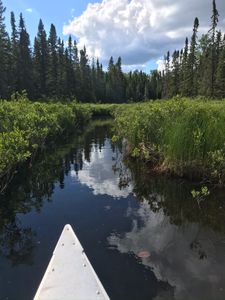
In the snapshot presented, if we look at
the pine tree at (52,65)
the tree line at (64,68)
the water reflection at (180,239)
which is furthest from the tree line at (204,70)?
the water reflection at (180,239)

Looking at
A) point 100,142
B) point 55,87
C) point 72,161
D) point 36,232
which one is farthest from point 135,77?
point 36,232

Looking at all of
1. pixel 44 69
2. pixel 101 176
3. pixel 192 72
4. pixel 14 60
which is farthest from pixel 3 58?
pixel 101 176

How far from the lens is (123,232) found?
23.4 feet

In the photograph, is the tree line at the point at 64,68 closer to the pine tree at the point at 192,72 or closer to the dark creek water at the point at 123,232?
the pine tree at the point at 192,72

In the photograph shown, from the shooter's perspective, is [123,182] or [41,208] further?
[123,182]

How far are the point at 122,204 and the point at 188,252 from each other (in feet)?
9.45

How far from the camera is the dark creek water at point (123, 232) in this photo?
531 centimetres

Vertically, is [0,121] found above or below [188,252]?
above

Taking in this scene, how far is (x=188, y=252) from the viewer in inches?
248

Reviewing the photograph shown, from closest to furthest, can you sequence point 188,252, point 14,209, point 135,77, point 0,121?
1. point 188,252
2. point 14,209
3. point 0,121
4. point 135,77

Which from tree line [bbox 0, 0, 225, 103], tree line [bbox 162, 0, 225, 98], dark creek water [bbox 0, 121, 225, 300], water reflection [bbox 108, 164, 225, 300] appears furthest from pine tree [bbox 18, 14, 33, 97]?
water reflection [bbox 108, 164, 225, 300]

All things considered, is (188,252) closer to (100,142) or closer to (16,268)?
(16,268)

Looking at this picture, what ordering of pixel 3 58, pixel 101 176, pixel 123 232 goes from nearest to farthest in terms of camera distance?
pixel 123 232
pixel 101 176
pixel 3 58

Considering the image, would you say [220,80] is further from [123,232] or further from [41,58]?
[123,232]
